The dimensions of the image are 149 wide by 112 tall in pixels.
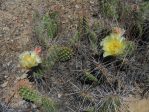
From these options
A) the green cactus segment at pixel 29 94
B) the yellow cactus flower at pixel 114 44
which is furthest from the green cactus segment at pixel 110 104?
the green cactus segment at pixel 29 94

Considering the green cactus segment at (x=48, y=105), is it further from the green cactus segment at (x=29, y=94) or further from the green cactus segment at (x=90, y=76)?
the green cactus segment at (x=90, y=76)

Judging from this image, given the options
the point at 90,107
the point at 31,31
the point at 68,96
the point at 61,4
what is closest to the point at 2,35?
the point at 31,31

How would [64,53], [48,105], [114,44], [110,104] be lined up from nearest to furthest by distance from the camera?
[110,104] < [48,105] < [114,44] < [64,53]

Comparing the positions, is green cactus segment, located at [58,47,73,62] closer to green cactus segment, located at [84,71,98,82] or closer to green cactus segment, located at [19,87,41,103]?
green cactus segment, located at [84,71,98,82]

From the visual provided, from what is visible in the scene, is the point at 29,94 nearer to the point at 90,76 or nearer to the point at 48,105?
the point at 48,105

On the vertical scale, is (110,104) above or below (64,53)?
below

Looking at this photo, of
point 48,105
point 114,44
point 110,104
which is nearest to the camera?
point 110,104

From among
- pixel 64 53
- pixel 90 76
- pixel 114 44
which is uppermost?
pixel 114 44

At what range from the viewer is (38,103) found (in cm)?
348

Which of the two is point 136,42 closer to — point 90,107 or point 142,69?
point 142,69

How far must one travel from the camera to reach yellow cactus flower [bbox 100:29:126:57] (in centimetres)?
338

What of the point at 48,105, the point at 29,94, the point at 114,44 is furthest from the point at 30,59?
the point at 114,44

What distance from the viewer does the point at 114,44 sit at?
3400 mm

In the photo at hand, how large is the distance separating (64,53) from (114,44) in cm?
43
